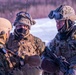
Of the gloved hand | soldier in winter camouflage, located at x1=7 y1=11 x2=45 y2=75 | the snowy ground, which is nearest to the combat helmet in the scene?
soldier in winter camouflage, located at x1=7 y1=11 x2=45 y2=75

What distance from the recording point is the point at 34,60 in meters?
5.14

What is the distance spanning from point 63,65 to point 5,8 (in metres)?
9.06

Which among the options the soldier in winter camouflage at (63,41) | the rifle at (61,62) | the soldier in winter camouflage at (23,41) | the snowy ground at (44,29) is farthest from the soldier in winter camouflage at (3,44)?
the snowy ground at (44,29)

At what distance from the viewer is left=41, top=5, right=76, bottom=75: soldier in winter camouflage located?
4.48m

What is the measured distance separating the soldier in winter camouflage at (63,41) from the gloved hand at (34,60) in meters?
0.42

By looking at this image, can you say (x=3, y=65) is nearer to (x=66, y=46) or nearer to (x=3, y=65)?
(x=3, y=65)

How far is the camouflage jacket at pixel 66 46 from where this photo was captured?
4.45m

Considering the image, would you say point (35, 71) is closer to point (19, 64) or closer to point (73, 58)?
point (19, 64)

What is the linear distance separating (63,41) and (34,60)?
77cm

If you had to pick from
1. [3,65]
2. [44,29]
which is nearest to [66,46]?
[3,65]

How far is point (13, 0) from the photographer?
13125 millimetres

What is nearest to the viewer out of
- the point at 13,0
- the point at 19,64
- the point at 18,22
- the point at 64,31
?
the point at 64,31

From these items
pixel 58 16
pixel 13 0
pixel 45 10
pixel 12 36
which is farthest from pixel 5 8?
pixel 58 16

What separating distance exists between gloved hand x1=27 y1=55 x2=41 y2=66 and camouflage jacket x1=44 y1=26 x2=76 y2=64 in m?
0.47
